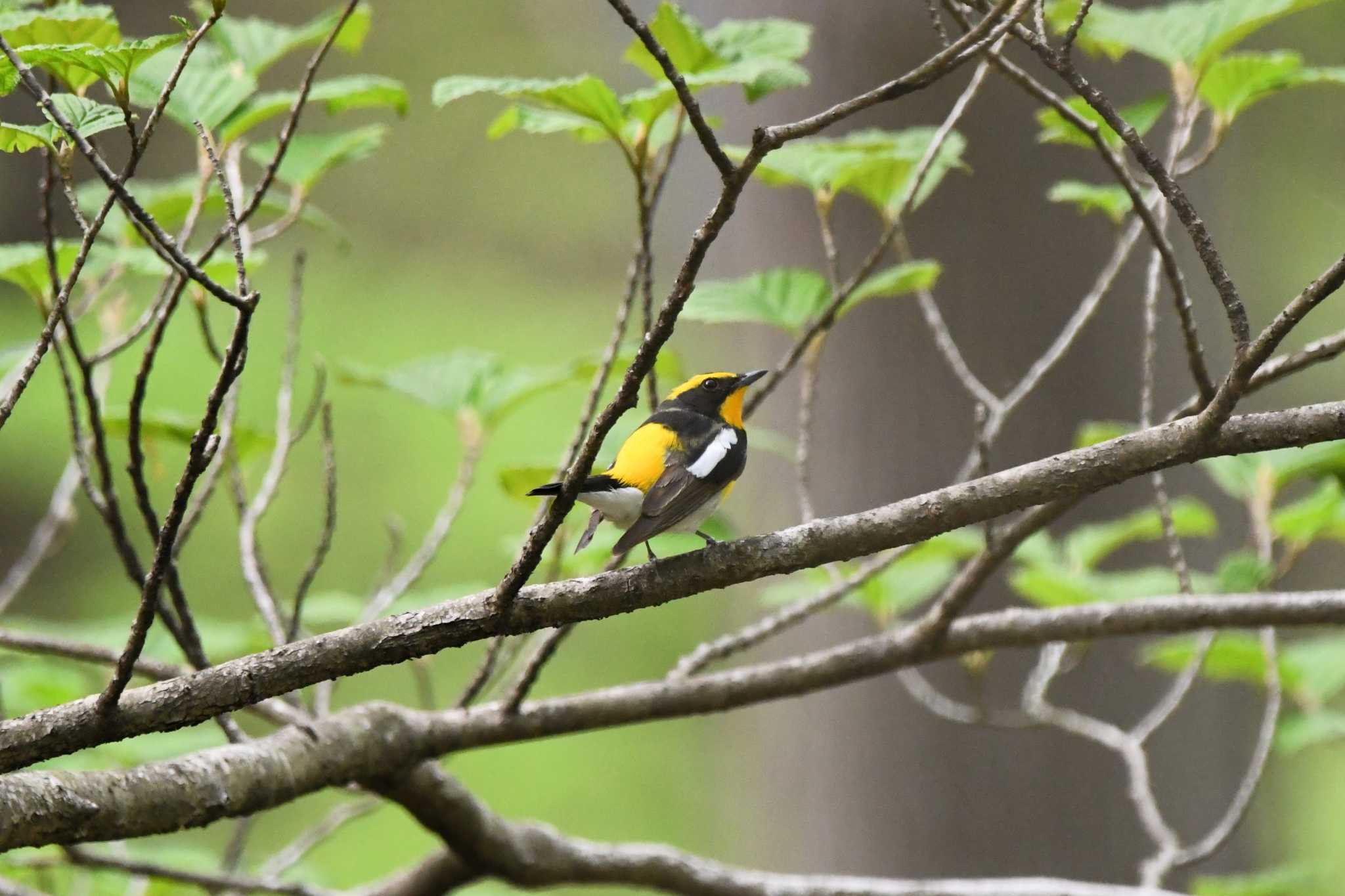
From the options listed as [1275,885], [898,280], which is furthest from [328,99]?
[1275,885]

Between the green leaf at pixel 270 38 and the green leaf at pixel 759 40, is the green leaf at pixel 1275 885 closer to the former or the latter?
the green leaf at pixel 759 40

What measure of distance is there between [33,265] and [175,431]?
1.34 ft

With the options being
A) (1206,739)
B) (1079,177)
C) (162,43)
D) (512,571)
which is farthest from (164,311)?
(1206,739)

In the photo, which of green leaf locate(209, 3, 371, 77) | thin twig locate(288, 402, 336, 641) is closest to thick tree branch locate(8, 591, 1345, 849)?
thin twig locate(288, 402, 336, 641)

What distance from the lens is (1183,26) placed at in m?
2.17

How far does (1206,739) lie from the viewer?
13.5ft

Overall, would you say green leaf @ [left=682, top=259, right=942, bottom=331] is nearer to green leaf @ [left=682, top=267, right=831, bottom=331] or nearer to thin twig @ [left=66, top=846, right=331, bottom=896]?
green leaf @ [left=682, top=267, right=831, bottom=331]

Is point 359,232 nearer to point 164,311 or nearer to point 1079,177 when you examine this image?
point 1079,177

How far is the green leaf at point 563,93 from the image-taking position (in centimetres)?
183

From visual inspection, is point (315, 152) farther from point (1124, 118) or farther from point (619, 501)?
point (1124, 118)

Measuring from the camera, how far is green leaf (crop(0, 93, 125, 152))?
4.58 feet

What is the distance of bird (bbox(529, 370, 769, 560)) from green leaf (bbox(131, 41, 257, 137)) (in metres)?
0.81

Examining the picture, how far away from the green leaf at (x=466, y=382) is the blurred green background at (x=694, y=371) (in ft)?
0.94

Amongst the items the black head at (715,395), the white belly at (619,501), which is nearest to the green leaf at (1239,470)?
the black head at (715,395)
